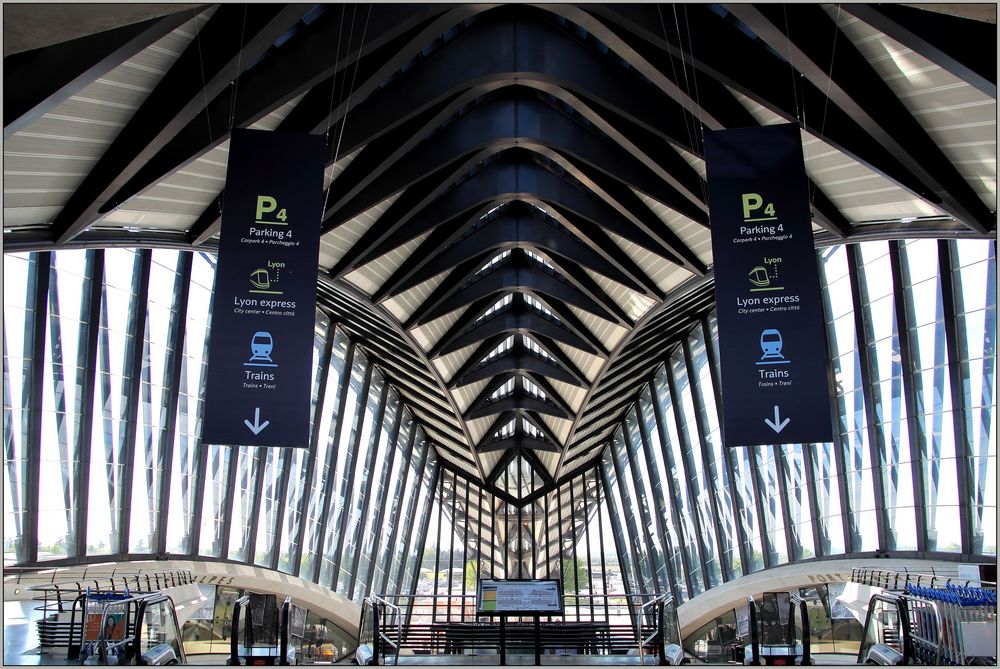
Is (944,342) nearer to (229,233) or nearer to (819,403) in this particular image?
(819,403)

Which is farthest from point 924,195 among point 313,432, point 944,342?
point 313,432

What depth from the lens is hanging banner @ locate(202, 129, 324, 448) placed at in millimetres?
8336

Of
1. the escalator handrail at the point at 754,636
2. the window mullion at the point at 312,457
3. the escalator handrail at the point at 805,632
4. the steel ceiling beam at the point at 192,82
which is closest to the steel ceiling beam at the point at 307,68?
the steel ceiling beam at the point at 192,82

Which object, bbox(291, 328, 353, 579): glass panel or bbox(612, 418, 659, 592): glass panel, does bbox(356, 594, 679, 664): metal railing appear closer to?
bbox(291, 328, 353, 579): glass panel

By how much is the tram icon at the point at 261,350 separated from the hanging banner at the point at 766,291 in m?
4.75

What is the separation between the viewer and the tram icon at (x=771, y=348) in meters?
8.62

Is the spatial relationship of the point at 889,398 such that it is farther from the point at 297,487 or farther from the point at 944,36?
the point at 297,487

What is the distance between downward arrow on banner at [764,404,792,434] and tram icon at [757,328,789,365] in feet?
1.60

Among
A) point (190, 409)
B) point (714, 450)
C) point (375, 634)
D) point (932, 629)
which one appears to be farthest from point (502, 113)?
point (714, 450)

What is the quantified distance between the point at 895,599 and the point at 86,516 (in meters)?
16.5

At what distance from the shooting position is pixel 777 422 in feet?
27.7

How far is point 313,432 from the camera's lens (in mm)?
28578

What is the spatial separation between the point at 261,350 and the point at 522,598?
7317 mm

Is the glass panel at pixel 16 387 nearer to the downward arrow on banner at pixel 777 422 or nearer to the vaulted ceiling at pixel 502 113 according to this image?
the vaulted ceiling at pixel 502 113
